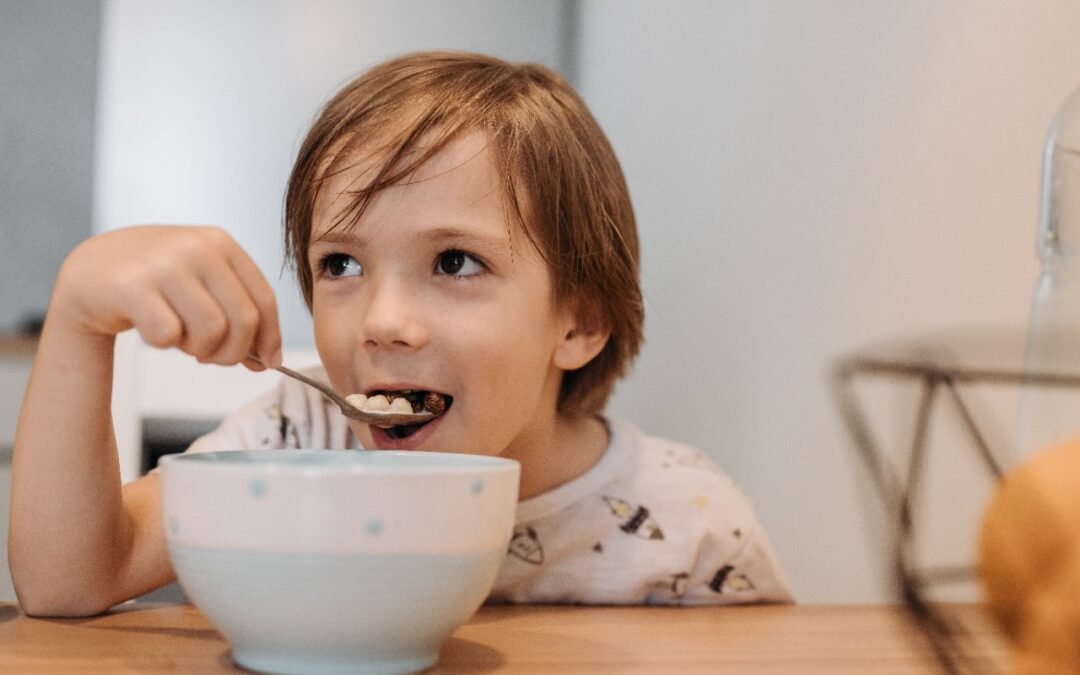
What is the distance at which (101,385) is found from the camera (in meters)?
0.66

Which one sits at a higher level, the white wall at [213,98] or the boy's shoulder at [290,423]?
the white wall at [213,98]

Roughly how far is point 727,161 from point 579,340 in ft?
1.61

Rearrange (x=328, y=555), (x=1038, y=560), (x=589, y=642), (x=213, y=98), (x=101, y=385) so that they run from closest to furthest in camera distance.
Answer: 1. (x=1038, y=560)
2. (x=328, y=555)
3. (x=589, y=642)
4. (x=101, y=385)
5. (x=213, y=98)

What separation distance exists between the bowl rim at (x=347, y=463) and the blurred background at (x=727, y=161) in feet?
0.55

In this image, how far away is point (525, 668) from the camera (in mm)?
454

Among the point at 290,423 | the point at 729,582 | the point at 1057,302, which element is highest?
the point at 1057,302

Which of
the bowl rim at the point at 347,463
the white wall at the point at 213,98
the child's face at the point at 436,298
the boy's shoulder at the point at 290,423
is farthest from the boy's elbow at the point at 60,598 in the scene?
the white wall at the point at 213,98

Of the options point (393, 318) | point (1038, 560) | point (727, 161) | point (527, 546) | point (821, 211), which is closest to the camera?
point (1038, 560)

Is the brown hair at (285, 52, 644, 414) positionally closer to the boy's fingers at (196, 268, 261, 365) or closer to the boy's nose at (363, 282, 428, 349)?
the boy's nose at (363, 282, 428, 349)

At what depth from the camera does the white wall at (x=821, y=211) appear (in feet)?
2.87

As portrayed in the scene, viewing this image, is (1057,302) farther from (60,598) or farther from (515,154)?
(60,598)

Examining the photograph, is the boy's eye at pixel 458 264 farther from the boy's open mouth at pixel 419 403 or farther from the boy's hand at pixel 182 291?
the boy's hand at pixel 182 291

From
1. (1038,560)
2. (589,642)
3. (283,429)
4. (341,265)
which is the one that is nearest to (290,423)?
(283,429)

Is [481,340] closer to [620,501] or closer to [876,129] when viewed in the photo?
[620,501]
